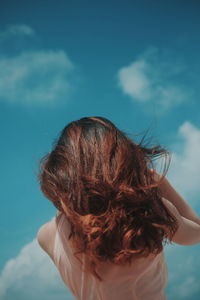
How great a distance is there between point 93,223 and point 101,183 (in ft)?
0.78

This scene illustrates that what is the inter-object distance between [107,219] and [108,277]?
1.22ft

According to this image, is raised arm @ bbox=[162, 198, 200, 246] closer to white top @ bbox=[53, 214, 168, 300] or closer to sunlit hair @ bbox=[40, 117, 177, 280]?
sunlit hair @ bbox=[40, 117, 177, 280]

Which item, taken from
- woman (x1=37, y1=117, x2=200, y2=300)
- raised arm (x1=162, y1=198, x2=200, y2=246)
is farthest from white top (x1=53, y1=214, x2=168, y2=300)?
raised arm (x1=162, y1=198, x2=200, y2=246)

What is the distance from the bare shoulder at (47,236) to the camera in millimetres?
2067

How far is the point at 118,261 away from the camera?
1.82m

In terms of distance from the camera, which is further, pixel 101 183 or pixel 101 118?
pixel 101 118

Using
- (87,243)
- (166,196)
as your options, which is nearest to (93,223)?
(87,243)

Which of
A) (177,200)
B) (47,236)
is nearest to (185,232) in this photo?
(177,200)

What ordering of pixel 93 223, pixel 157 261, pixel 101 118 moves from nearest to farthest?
pixel 93 223
pixel 157 261
pixel 101 118

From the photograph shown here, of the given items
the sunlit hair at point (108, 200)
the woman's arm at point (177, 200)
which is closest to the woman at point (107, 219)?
the sunlit hair at point (108, 200)

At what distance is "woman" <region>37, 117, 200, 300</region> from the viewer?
183 centimetres

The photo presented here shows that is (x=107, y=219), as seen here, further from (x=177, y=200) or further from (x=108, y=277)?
(x=177, y=200)

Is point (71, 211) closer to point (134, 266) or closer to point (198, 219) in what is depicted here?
point (134, 266)

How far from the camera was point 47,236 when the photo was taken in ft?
6.91
